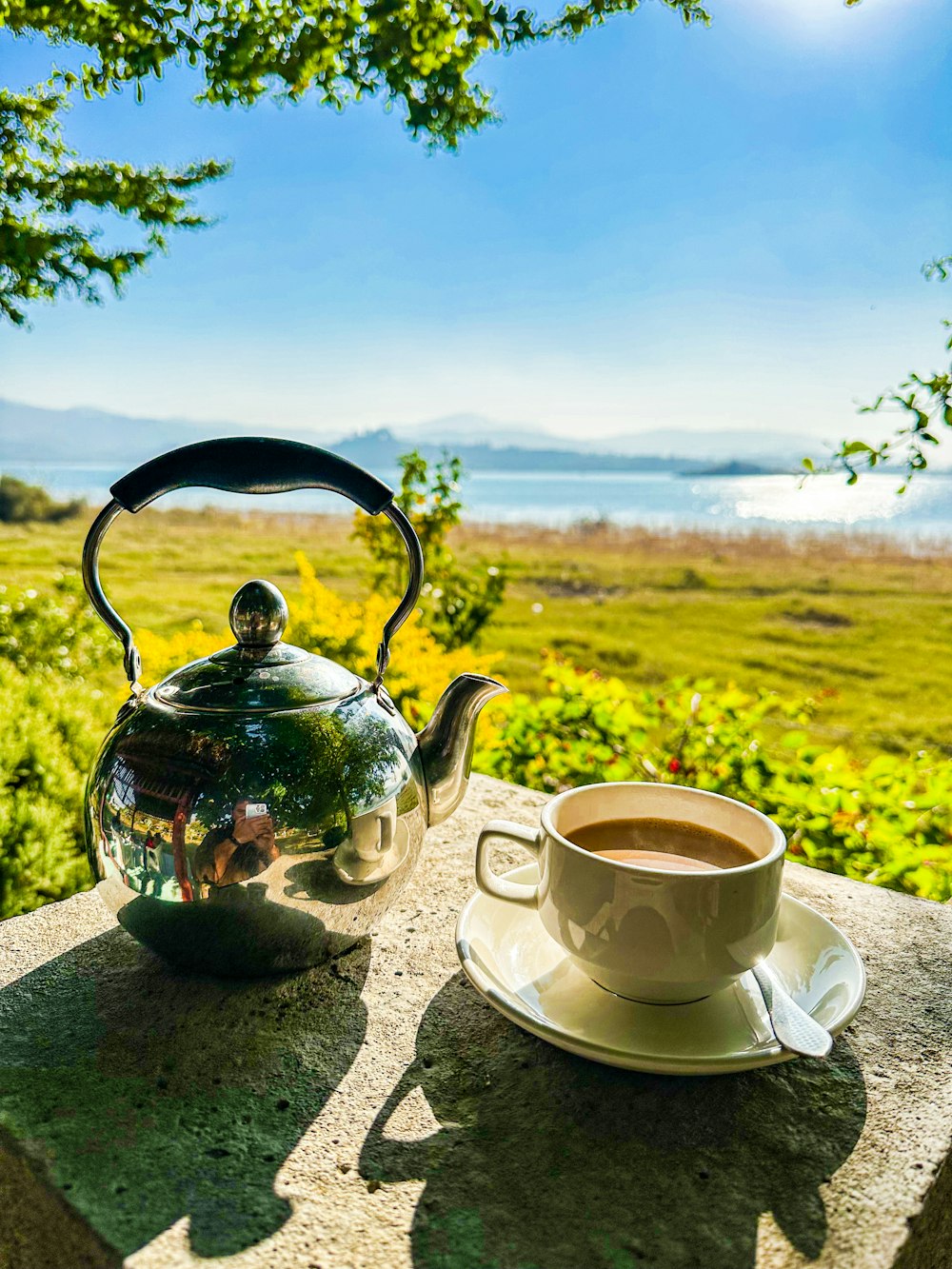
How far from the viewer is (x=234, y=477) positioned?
781 mm


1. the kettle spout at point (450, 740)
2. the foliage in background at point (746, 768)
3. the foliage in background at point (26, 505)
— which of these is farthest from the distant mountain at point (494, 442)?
the kettle spout at point (450, 740)

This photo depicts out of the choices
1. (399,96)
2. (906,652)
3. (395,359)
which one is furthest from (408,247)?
(399,96)

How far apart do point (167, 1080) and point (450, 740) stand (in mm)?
395

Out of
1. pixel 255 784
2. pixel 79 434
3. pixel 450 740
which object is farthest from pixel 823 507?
pixel 79 434

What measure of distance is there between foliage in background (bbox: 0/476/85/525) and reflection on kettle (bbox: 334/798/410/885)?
7.08m

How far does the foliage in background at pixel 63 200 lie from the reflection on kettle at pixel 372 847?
91.5 inches

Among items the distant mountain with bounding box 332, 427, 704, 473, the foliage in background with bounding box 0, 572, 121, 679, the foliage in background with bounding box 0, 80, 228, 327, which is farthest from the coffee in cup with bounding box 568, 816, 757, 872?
the distant mountain with bounding box 332, 427, 704, 473

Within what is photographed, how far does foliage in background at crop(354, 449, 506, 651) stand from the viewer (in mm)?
3400

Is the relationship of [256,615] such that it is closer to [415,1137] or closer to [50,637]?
[415,1137]

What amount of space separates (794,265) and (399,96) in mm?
12870

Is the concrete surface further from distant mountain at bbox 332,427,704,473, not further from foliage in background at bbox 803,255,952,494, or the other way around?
distant mountain at bbox 332,427,704,473

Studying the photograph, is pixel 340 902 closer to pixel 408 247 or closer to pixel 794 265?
pixel 794 265

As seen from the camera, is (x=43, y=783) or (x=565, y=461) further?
(x=565, y=461)

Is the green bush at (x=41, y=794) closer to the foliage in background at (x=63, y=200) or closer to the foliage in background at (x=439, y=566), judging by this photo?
the foliage in background at (x=63, y=200)
